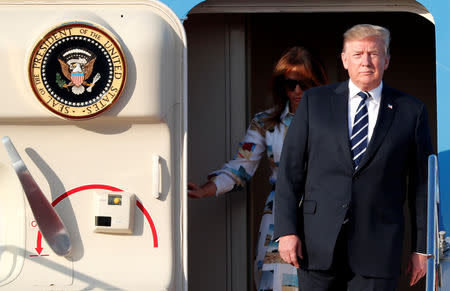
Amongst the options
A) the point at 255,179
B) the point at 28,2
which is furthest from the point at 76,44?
the point at 255,179

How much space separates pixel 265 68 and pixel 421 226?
206 cm

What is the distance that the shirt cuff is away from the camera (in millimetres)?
4344

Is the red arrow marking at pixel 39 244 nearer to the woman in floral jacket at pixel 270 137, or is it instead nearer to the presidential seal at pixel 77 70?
the presidential seal at pixel 77 70

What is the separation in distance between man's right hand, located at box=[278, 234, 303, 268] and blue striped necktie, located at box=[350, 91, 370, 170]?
1.19 feet

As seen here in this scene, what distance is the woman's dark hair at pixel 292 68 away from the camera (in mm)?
4406

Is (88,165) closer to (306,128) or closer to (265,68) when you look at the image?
(306,128)

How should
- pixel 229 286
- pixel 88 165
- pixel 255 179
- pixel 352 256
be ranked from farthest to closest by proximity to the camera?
pixel 255 179 < pixel 229 286 < pixel 88 165 < pixel 352 256

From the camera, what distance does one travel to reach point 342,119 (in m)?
3.54

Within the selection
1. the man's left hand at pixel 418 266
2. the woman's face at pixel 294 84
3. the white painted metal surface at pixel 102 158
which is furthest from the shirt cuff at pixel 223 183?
the man's left hand at pixel 418 266

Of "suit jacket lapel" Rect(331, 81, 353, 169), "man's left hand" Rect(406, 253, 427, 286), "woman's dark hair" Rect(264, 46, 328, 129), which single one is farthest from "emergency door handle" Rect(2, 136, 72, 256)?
"man's left hand" Rect(406, 253, 427, 286)

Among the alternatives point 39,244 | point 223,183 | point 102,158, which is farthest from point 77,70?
point 223,183

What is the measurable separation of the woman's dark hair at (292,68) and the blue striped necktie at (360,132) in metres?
0.85

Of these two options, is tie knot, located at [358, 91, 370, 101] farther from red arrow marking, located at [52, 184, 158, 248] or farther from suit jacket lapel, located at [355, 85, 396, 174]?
red arrow marking, located at [52, 184, 158, 248]

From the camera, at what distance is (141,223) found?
3.71 metres
